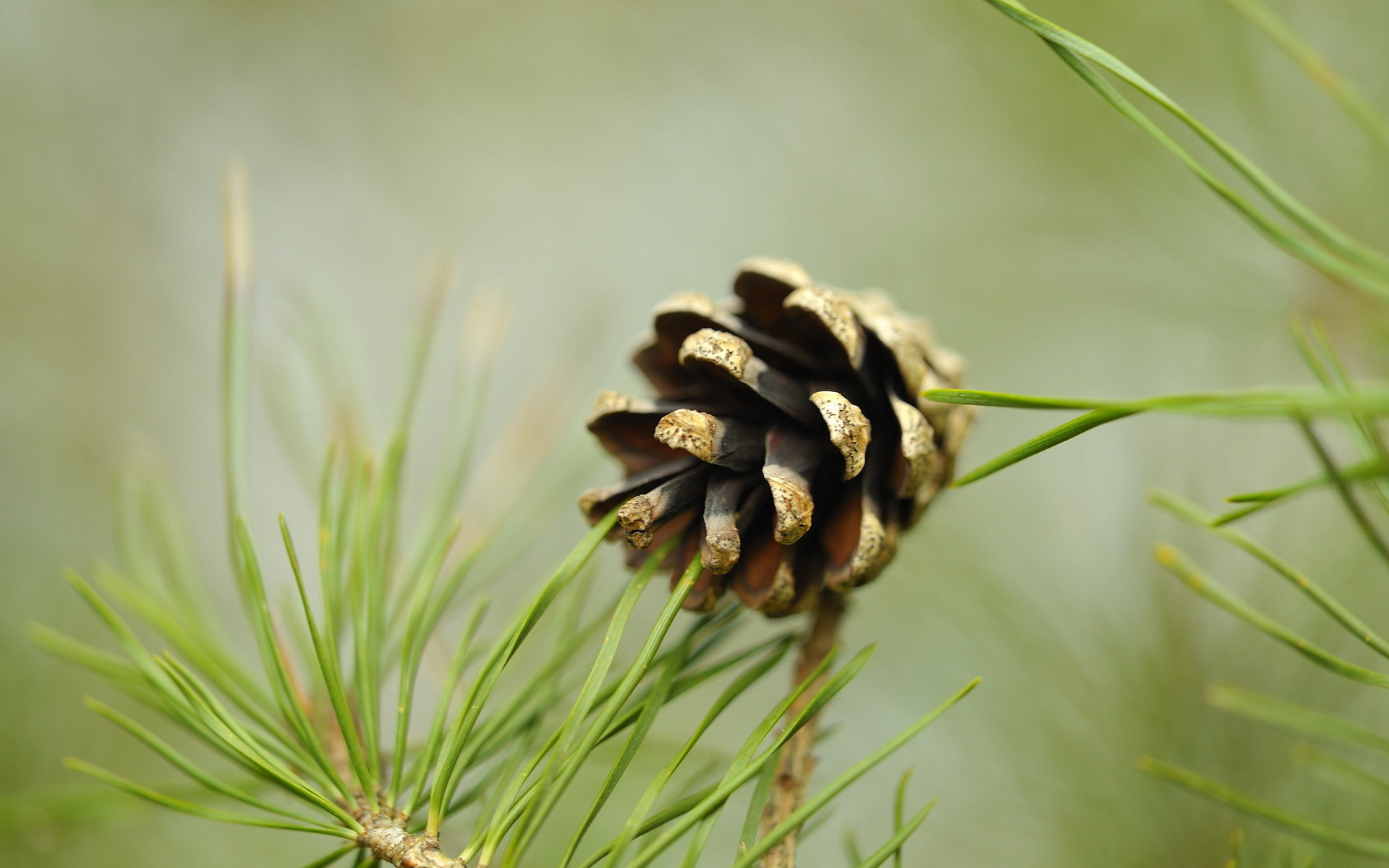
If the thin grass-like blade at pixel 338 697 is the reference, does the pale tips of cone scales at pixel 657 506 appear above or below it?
above

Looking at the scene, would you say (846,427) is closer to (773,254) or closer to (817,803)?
(817,803)

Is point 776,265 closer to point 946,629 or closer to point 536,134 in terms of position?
point 946,629

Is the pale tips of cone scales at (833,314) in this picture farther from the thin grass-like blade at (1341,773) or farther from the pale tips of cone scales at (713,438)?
the thin grass-like blade at (1341,773)

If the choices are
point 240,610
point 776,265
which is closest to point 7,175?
point 240,610

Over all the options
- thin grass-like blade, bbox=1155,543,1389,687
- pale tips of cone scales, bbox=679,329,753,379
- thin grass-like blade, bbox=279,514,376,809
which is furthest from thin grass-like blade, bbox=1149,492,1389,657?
thin grass-like blade, bbox=279,514,376,809

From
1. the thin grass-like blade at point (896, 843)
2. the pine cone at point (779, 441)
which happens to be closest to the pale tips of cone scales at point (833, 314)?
the pine cone at point (779, 441)

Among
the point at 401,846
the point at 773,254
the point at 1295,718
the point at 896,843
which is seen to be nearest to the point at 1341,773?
the point at 1295,718

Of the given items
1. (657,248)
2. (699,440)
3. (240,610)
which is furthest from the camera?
(657,248)
